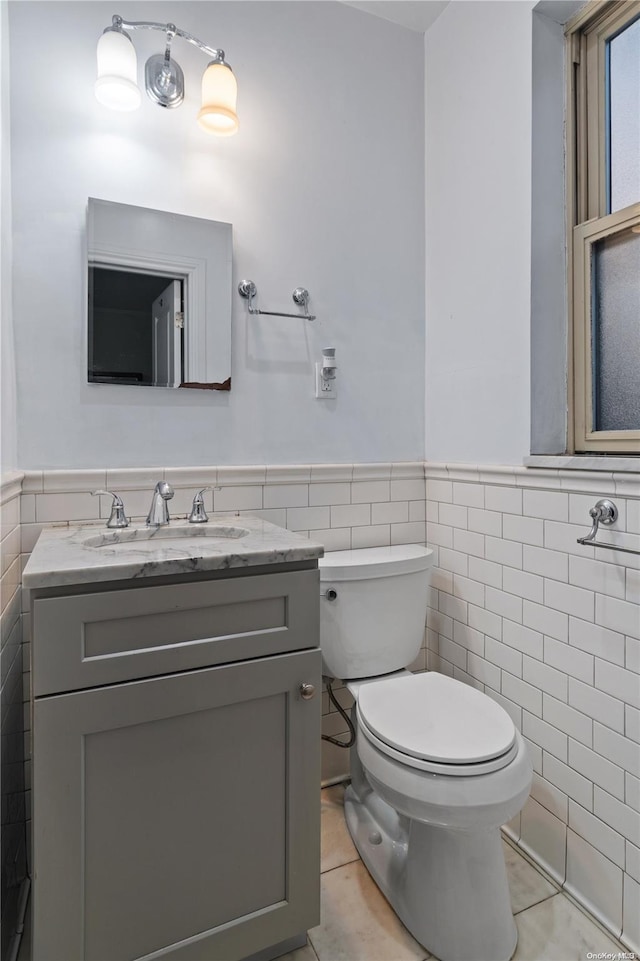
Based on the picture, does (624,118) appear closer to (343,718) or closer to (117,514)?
(117,514)

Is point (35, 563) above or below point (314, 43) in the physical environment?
below

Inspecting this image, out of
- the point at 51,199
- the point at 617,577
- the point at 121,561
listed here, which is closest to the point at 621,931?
the point at 617,577

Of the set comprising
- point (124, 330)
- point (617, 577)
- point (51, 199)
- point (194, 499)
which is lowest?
point (617, 577)

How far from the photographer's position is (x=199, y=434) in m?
1.50

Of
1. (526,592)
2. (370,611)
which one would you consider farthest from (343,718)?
(526,592)

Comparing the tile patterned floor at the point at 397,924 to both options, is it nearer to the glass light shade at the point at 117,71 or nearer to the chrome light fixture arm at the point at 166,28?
the glass light shade at the point at 117,71

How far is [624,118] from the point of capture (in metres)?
1.29

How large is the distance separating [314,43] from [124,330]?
1.14 m

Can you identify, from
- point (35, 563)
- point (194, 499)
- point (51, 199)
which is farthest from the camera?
point (194, 499)

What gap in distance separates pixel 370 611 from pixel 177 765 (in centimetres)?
66

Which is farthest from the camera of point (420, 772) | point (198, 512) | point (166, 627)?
point (198, 512)

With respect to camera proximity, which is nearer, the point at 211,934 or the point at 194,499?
the point at 211,934

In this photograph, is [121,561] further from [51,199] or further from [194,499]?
[51,199]

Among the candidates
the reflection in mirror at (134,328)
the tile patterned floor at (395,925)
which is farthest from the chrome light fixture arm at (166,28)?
the tile patterned floor at (395,925)
